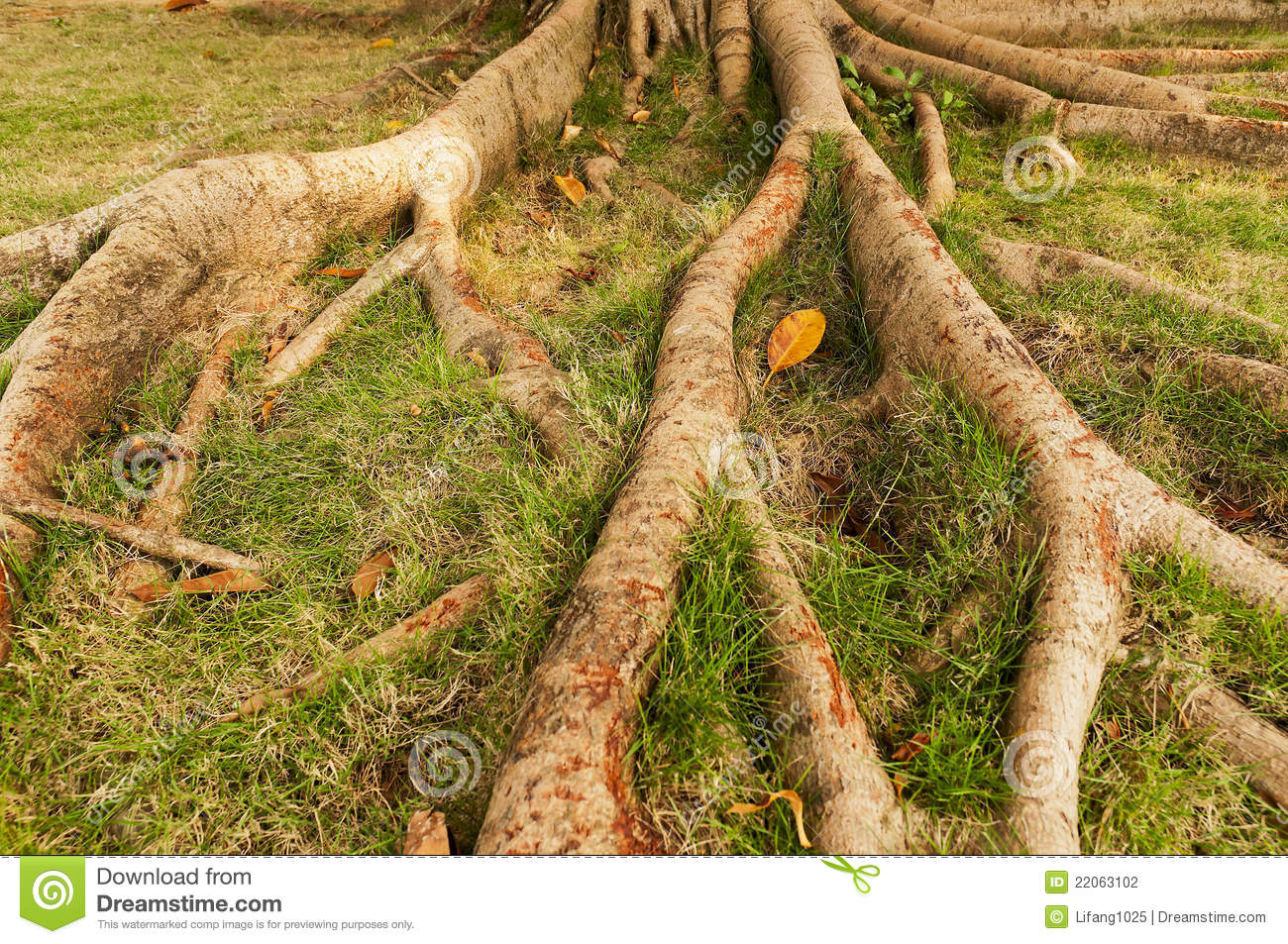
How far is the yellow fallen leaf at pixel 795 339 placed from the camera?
2662 mm

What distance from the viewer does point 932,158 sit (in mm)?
3934

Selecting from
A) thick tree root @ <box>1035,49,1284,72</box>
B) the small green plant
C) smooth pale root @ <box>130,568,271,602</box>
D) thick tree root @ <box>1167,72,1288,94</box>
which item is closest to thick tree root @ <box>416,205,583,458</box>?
smooth pale root @ <box>130,568,271,602</box>

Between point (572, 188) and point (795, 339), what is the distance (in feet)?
6.85

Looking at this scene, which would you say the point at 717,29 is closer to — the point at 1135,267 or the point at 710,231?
the point at 710,231

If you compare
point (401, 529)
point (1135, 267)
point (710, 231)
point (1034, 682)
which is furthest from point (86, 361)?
point (1135, 267)

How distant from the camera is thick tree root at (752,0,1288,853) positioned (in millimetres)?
1590

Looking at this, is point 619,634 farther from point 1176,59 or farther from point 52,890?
point 1176,59

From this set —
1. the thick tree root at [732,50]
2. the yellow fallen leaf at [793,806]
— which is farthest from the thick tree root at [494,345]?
the thick tree root at [732,50]

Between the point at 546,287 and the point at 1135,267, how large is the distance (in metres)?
2.81

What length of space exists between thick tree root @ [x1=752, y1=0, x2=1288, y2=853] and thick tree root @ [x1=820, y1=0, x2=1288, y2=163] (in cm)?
250

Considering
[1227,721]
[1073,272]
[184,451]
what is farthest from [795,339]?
[184,451]

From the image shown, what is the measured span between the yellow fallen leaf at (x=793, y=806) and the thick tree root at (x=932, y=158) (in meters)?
2.94

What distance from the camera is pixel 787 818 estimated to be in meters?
1.54

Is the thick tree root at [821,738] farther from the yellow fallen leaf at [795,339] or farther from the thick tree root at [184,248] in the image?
the thick tree root at [184,248]
